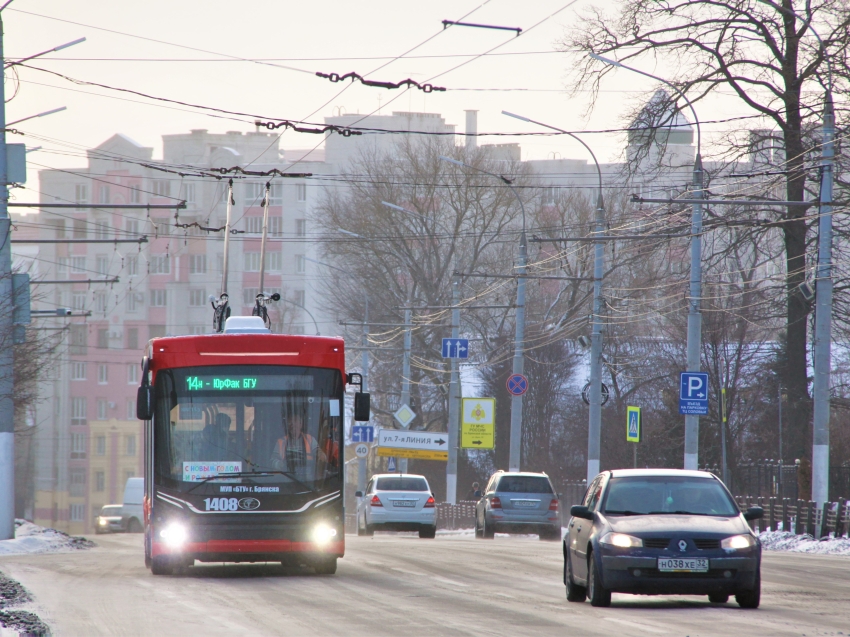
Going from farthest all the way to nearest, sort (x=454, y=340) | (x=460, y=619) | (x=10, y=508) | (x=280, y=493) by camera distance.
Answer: (x=454, y=340) → (x=10, y=508) → (x=280, y=493) → (x=460, y=619)

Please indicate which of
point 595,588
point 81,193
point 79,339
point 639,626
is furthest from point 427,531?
point 81,193

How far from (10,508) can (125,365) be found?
89.6 meters

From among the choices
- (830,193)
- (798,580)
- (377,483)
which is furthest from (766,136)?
(798,580)

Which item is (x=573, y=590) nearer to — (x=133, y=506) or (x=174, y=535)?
(x=174, y=535)

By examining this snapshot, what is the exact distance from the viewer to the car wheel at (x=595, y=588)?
43.8ft

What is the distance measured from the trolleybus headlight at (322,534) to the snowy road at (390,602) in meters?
0.46

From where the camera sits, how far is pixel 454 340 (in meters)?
45.3

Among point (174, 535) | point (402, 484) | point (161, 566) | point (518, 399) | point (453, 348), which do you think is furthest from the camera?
point (453, 348)

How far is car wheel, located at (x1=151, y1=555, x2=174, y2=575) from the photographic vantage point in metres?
16.8

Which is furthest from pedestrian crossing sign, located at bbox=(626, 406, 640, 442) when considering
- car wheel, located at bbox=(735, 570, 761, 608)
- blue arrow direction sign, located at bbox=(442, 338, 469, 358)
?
car wheel, located at bbox=(735, 570, 761, 608)

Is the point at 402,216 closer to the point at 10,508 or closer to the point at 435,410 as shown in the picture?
the point at 435,410

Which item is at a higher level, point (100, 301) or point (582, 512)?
point (100, 301)

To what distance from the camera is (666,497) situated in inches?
544

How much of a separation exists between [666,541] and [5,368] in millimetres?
15366
